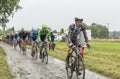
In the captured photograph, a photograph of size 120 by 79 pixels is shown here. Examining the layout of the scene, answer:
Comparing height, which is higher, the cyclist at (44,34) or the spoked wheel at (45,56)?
the cyclist at (44,34)

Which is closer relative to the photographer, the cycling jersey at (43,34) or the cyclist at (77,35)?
the cyclist at (77,35)

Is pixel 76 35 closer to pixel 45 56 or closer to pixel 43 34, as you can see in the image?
pixel 43 34

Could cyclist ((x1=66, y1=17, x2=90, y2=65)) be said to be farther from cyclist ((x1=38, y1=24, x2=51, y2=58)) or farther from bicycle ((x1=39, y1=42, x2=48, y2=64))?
bicycle ((x1=39, y1=42, x2=48, y2=64))

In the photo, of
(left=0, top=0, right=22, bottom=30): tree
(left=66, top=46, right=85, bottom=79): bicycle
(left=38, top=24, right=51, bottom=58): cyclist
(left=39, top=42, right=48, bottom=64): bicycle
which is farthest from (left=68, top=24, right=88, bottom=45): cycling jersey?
(left=0, top=0, right=22, bottom=30): tree

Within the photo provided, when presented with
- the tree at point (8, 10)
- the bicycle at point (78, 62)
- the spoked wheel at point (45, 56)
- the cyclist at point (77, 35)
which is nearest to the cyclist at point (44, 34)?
the spoked wheel at point (45, 56)

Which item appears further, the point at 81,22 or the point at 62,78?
the point at 62,78

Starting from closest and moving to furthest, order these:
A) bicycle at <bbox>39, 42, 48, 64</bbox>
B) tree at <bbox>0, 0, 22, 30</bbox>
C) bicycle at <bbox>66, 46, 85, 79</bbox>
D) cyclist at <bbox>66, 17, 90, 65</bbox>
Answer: bicycle at <bbox>66, 46, 85, 79</bbox> → cyclist at <bbox>66, 17, 90, 65</bbox> → bicycle at <bbox>39, 42, 48, 64</bbox> → tree at <bbox>0, 0, 22, 30</bbox>

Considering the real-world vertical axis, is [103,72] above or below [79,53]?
below

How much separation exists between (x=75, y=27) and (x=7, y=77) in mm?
3288

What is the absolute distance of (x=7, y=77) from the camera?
14344 millimetres

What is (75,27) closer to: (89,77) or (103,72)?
(89,77)

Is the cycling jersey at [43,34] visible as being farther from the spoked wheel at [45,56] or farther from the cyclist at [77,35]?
the cyclist at [77,35]

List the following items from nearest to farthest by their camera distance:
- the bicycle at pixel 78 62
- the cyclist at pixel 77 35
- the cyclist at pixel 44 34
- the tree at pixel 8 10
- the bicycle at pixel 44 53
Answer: the bicycle at pixel 78 62, the cyclist at pixel 77 35, the cyclist at pixel 44 34, the bicycle at pixel 44 53, the tree at pixel 8 10

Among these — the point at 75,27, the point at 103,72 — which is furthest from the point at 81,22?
the point at 103,72
